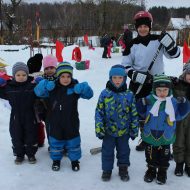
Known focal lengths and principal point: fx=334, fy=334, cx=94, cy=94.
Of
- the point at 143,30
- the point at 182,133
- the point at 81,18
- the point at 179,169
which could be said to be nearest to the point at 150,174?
the point at 179,169

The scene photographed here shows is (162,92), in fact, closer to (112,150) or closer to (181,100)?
(181,100)

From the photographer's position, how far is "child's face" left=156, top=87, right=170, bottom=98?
3.72 m

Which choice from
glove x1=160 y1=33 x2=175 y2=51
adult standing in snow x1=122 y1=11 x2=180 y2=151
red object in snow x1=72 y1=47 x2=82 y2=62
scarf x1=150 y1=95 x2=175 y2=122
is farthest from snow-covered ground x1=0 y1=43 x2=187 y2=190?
red object in snow x1=72 y1=47 x2=82 y2=62

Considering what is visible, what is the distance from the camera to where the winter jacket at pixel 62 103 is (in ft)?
13.5

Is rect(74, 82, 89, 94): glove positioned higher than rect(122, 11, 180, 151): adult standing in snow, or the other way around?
rect(122, 11, 180, 151): adult standing in snow

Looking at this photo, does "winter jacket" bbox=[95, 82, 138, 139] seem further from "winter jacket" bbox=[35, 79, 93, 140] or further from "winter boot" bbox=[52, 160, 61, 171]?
"winter boot" bbox=[52, 160, 61, 171]

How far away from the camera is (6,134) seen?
556 centimetres

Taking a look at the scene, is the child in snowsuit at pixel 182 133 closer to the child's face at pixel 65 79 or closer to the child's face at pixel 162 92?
the child's face at pixel 162 92

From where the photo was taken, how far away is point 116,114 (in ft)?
12.5

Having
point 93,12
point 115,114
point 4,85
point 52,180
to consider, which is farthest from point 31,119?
point 93,12

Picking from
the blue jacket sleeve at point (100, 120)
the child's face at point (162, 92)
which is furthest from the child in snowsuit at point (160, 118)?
the blue jacket sleeve at point (100, 120)

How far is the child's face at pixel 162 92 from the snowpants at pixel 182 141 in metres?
0.48

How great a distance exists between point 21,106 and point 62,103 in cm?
57

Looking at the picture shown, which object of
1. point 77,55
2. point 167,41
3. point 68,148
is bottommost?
point 68,148
